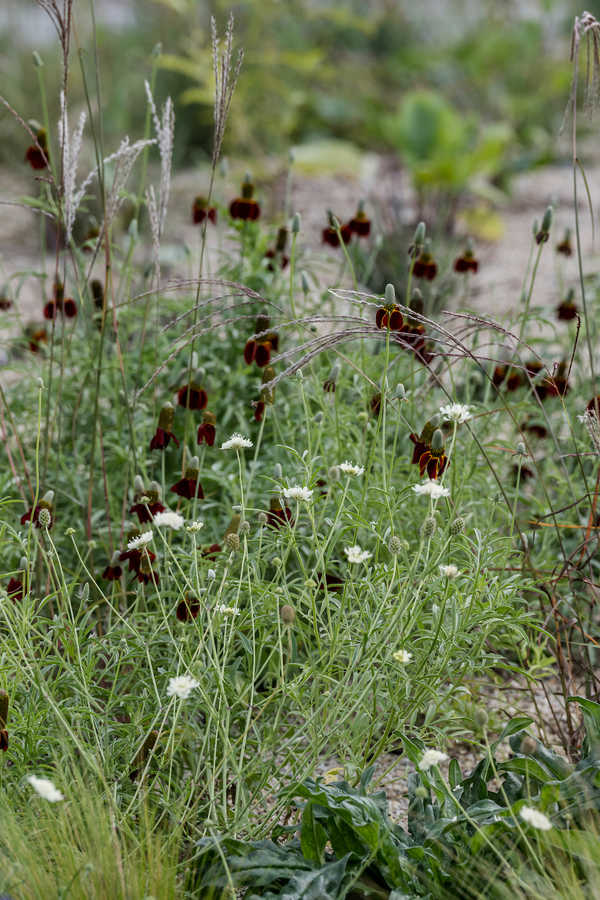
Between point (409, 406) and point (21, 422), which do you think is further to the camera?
point (21, 422)

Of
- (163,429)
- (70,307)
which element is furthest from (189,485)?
(70,307)

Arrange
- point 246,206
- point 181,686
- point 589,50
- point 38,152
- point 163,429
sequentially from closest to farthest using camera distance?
point 181,686 < point 589,50 < point 163,429 < point 38,152 < point 246,206

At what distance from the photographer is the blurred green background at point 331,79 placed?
712cm

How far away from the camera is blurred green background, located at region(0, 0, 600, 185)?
280 inches

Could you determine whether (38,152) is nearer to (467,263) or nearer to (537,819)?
(467,263)

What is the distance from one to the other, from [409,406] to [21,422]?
1114 mm

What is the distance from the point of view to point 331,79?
8.68m

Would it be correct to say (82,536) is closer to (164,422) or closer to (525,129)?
(164,422)

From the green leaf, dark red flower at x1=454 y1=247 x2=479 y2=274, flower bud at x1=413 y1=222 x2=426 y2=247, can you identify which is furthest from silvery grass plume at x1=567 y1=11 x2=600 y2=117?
the green leaf

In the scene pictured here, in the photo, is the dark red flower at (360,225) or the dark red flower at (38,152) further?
the dark red flower at (360,225)

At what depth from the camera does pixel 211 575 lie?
1.55 m

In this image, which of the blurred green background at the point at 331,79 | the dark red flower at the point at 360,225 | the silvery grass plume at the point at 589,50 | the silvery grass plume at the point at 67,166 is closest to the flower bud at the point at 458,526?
the silvery grass plume at the point at 589,50

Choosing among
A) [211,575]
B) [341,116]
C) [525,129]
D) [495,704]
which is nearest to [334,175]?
[341,116]

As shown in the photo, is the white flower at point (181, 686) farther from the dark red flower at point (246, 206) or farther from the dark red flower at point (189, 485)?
the dark red flower at point (246, 206)
